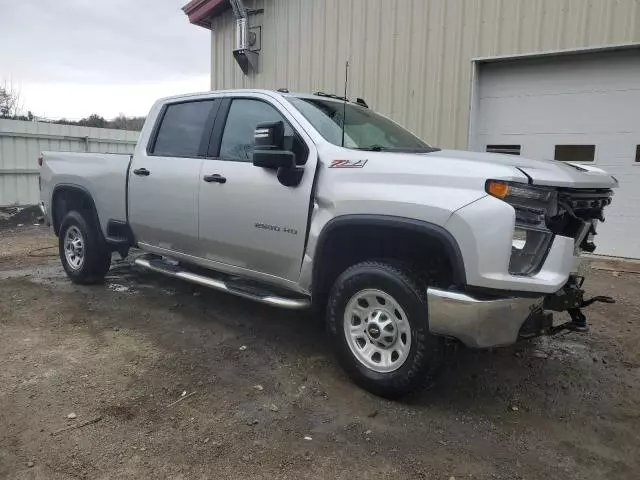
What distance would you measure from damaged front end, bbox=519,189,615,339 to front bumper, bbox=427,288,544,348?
4.1 inches

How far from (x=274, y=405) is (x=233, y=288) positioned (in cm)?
123

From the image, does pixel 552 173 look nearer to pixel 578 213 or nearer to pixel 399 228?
pixel 578 213

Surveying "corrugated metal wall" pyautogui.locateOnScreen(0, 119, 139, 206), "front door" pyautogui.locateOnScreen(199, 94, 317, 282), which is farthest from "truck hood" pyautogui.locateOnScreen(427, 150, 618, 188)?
"corrugated metal wall" pyautogui.locateOnScreen(0, 119, 139, 206)

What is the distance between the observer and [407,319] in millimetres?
3289

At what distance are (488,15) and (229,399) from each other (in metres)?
6.69

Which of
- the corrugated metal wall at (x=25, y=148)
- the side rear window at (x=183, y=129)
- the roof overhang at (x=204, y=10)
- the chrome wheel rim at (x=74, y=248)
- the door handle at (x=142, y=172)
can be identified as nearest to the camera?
the side rear window at (x=183, y=129)

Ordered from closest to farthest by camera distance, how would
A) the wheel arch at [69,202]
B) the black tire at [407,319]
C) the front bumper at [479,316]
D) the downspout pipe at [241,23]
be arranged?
the front bumper at [479,316], the black tire at [407,319], the wheel arch at [69,202], the downspout pipe at [241,23]

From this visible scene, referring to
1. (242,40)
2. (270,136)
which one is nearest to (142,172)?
(270,136)

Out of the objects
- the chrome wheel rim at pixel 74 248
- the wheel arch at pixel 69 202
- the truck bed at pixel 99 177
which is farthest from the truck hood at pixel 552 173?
the chrome wheel rim at pixel 74 248

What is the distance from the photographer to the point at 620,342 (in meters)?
4.68

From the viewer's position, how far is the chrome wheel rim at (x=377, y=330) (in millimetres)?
3377

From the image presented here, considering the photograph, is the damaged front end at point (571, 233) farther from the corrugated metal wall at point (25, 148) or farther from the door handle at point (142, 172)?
the corrugated metal wall at point (25, 148)

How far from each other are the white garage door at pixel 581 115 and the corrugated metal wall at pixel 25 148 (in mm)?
8575

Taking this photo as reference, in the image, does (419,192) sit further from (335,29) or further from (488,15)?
(335,29)
